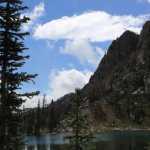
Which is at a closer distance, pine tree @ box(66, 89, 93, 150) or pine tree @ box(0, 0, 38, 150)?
pine tree @ box(0, 0, 38, 150)

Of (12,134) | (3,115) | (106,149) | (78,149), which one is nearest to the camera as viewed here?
(3,115)

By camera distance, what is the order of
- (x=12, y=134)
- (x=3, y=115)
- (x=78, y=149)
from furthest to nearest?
(x=78, y=149) → (x=12, y=134) → (x=3, y=115)

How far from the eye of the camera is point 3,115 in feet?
92.1

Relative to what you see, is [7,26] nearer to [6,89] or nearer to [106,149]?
[6,89]

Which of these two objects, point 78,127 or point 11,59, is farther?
point 78,127

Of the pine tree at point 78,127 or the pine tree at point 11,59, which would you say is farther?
the pine tree at point 78,127

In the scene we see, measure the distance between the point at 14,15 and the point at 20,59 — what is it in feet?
8.44

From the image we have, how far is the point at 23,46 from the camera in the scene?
2917 centimetres

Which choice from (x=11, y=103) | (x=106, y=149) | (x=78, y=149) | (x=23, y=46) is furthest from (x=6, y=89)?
(x=106, y=149)

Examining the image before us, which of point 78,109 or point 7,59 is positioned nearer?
point 7,59

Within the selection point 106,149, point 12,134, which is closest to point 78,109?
point 12,134

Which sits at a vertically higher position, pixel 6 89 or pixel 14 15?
pixel 14 15

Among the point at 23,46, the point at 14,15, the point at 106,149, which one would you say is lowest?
the point at 106,149

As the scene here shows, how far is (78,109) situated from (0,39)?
62.4ft
